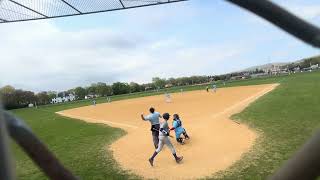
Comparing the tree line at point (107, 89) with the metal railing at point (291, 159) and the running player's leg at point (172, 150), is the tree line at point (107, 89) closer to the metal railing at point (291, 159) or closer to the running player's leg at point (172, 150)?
the running player's leg at point (172, 150)

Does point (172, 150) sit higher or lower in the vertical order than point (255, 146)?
higher

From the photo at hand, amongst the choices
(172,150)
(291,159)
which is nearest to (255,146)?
(172,150)

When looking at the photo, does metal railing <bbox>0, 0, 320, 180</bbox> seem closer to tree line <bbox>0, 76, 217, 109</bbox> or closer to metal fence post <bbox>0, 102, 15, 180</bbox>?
metal fence post <bbox>0, 102, 15, 180</bbox>

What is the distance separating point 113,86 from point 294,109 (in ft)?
314

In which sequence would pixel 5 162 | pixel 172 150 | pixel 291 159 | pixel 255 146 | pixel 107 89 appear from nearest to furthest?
pixel 5 162
pixel 291 159
pixel 172 150
pixel 255 146
pixel 107 89

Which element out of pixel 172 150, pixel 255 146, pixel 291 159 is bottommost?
pixel 255 146

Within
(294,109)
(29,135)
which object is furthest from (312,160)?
(294,109)

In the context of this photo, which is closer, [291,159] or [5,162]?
[5,162]

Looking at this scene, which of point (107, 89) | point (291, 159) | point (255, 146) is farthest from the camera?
point (107, 89)

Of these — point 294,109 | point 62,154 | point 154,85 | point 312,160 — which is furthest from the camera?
point 154,85

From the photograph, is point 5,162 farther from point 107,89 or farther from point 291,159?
point 107,89

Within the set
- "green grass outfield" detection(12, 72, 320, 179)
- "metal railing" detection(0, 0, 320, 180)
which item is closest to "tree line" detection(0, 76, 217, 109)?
"green grass outfield" detection(12, 72, 320, 179)

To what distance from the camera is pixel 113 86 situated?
389 feet

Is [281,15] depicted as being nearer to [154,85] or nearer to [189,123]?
[189,123]
